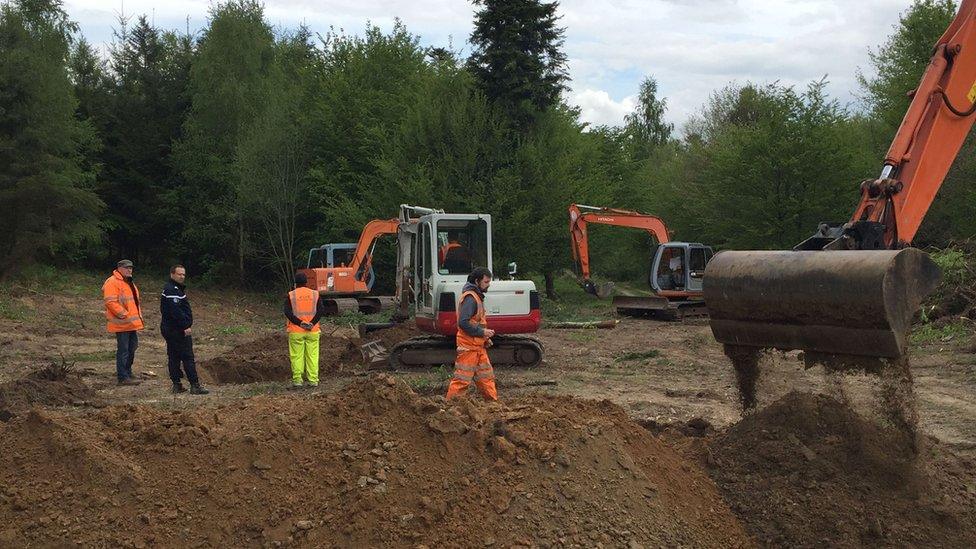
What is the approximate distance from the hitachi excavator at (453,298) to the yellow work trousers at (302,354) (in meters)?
1.81

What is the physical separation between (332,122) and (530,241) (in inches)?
376

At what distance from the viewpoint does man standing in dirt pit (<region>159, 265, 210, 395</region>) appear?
10922 mm

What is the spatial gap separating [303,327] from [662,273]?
14.0m

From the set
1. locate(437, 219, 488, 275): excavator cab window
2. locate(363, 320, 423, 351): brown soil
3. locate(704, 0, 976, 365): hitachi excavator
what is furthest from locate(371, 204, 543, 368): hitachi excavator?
locate(704, 0, 976, 365): hitachi excavator

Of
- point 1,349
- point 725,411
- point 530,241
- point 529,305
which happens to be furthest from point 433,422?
point 530,241

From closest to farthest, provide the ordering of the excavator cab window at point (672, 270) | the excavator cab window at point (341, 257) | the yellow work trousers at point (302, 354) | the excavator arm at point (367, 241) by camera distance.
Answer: the yellow work trousers at point (302, 354)
the excavator arm at point (367, 241)
the excavator cab window at point (672, 270)
the excavator cab window at point (341, 257)

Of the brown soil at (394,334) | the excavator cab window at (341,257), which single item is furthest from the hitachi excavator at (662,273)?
the brown soil at (394,334)

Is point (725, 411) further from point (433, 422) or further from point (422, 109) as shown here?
point (422, 109)

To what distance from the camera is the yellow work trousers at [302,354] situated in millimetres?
11414

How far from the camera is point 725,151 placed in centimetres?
2898

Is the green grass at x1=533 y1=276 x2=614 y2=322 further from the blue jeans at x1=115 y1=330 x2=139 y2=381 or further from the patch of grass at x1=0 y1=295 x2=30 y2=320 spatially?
the patch of grass at x1=0 y1=295 x2=30 y2=320

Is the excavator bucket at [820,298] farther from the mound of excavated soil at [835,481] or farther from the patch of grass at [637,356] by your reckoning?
the patch of grass at [637,356]

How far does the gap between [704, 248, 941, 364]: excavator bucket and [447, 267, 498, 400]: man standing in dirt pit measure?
8.38 ft

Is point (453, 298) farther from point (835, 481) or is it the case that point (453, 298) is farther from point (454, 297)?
point (835, 481)
